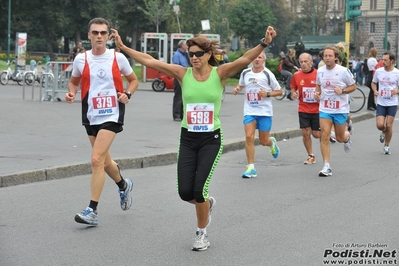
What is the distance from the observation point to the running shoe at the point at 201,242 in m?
7.19

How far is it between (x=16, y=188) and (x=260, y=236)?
13.5 ft

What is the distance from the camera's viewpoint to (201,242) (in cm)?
723

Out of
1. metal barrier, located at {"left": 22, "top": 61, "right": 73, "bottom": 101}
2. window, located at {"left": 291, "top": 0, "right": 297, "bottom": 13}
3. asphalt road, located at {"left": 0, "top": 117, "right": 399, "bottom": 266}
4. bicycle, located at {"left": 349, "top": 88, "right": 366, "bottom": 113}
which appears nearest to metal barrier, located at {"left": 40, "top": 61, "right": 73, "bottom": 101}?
metal barrier, located at {"left": 22, "top": 61, "right": 73, "bottom": 101}

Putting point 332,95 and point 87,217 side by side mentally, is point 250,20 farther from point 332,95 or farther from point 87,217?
point 87,217

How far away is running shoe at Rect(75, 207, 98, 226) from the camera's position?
8.10 metres

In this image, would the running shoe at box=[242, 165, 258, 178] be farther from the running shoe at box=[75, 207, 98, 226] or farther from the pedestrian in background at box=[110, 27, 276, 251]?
the pedestrian in background at box=[110, 27, 276, 251]

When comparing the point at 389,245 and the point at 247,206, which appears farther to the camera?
the point at 247,206

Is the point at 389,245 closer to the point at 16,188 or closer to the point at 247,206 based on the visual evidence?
the point at 247,206

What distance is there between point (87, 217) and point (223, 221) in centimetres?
137

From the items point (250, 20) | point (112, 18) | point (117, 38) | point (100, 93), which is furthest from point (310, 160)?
point (112, 18)

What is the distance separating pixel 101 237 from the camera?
25.3 ft

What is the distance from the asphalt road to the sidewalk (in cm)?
33

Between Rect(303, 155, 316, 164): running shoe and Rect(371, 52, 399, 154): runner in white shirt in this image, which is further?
Rect(371, 52, 399, 154): runner in white shirt

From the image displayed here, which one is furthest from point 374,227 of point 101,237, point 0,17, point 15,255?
point 0,17
